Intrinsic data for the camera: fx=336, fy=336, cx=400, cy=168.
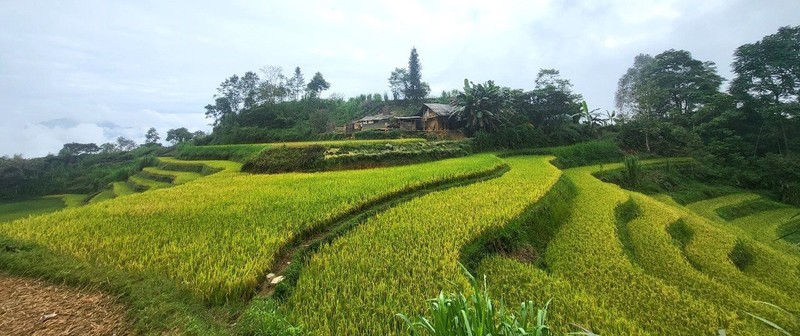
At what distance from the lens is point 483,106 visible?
22688mm

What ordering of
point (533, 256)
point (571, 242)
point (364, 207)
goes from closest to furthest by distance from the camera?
1. point (533, 256)
2. point (571, 242)
3. point (364, 207)

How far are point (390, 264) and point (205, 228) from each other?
3531mm

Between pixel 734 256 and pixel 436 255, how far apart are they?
6831mm

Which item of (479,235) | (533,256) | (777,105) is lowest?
(533,256)

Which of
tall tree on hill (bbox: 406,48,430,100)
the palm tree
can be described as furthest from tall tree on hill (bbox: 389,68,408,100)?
the palm tree

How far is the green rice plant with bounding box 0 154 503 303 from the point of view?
167 inches

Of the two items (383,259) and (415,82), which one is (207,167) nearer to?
(383,259)

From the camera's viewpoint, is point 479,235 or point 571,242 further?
point 571,242

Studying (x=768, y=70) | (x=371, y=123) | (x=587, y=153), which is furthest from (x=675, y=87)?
(x=371, y=123)

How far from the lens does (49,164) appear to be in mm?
36062

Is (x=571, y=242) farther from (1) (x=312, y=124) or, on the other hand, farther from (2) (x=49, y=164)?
(2) (x=49, y=164)

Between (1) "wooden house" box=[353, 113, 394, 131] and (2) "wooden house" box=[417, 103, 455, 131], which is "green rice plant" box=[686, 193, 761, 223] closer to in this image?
(2) "wooden house" box=[417, 103, 455, 131]

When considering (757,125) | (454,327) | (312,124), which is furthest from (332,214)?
(757,125)

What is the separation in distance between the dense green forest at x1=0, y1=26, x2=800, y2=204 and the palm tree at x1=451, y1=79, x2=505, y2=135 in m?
Answer: 0.07
